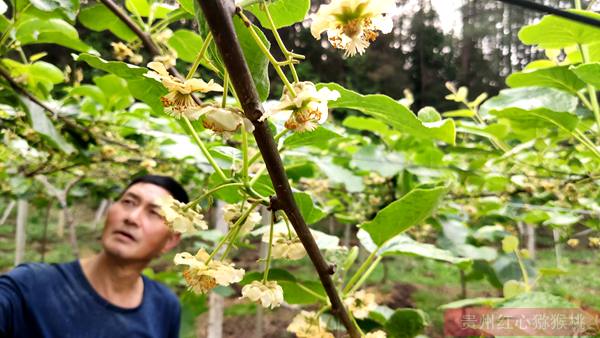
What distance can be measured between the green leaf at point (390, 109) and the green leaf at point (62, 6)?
1.46ft

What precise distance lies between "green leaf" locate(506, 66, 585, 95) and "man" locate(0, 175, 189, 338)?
894 mm

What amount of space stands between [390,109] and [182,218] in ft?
0.64

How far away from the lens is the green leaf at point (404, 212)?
17.7 inches

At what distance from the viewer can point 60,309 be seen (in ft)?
4.21

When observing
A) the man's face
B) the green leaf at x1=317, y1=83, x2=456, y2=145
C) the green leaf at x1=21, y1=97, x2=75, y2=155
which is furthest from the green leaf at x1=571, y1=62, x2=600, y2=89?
the man's face

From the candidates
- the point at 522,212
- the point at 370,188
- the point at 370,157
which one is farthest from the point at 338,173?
the point at 522,212

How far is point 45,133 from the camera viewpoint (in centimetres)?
81

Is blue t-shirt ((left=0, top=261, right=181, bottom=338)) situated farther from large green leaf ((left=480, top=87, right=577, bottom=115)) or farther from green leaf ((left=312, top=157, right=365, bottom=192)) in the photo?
large green leaf ((left=480, top=87, right=577, bottom=115))

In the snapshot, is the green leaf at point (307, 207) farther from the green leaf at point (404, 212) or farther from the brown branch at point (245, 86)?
the brown branch at point (245, 86)

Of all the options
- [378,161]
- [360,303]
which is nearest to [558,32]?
[360,303]

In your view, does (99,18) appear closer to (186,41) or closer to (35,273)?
(186,41)

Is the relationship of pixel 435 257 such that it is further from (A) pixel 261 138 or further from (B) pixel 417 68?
(B) pixel 417 68

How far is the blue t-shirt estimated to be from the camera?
1.22m

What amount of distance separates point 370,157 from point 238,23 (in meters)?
0.85
